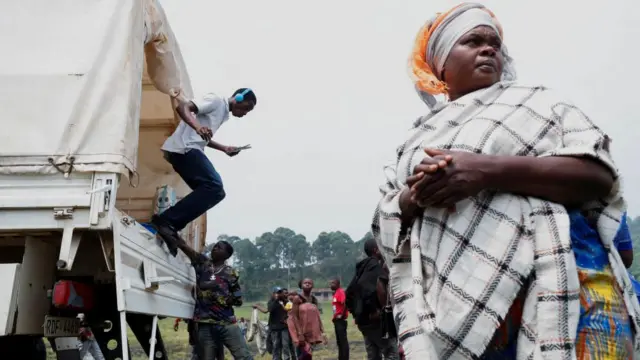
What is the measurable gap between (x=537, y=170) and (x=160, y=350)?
3817 mm

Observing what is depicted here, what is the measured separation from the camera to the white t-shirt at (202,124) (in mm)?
4500

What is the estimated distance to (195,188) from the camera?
4488 mm

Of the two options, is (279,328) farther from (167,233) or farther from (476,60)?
(476,60)

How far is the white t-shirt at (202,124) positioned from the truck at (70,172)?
3.20 feet

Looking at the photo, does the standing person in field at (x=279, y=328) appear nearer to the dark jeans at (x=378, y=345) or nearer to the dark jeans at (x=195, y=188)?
the dark jeans at (x=378, y=345)

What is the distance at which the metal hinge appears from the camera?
8.75 ft

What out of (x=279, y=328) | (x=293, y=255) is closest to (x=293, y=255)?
(x=293, y=255)

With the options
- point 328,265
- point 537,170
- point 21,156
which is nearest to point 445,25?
point 537,170

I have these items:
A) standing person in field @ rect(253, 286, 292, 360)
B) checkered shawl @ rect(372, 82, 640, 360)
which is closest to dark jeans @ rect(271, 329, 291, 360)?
standing person in field @ rect(253, 286, 292, 360)

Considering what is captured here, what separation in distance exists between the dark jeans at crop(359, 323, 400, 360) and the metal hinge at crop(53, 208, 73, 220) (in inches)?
168

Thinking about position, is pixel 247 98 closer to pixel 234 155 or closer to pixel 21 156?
pixel 234 155

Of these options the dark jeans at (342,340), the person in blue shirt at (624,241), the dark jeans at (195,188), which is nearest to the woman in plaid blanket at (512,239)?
the person in blue shirt at (624,241)

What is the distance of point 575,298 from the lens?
1.14m

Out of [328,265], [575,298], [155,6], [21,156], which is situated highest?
[328,265]
